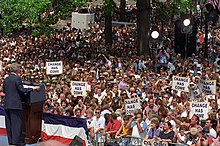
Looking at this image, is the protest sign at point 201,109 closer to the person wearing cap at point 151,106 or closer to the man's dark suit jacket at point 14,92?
the person wearing cap at point 151,106

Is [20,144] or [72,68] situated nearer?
[20,144]

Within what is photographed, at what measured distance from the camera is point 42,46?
33.7 m

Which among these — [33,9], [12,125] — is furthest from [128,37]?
[12,125]

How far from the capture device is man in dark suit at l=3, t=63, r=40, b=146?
11.0 metres

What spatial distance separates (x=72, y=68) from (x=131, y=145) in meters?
12.0

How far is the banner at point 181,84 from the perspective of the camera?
17.6 meters

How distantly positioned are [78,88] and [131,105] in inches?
107

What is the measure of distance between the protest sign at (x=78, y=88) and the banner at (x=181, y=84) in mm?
2386

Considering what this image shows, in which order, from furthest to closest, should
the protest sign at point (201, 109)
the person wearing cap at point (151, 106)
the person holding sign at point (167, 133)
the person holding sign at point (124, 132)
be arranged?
the person wearing cap at point (151, 106) → the protest sign at point (201, 109) → the person holding sign at point (124, 132) → the person holding sign at point (167, 133)

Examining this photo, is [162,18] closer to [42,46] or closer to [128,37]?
[128,37]

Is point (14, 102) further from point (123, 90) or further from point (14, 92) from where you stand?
point (123, 90)

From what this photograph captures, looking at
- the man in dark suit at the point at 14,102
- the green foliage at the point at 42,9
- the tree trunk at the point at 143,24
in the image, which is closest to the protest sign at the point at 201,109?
the man in dark suit at the point at 14,102

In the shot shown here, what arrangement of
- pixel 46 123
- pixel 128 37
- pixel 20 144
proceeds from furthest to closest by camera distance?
pixel 128 37 < pixel 46 123 < pixel 20 144

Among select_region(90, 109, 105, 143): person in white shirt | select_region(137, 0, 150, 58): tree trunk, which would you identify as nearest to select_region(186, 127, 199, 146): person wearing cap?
select_region(90, 109, 105, 143): person in white shirt
